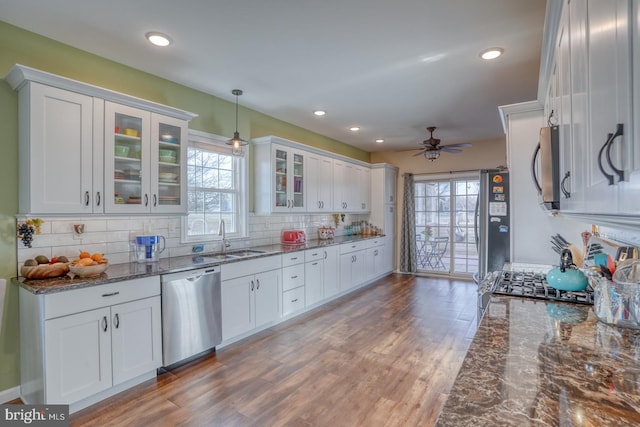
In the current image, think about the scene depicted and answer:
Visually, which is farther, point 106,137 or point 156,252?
point 156,252

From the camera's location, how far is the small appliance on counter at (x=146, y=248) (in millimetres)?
3039

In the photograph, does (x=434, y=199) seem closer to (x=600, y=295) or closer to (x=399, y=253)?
(x=399, y=253)

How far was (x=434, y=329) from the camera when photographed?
3750 millimetres

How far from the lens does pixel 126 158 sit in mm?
2818

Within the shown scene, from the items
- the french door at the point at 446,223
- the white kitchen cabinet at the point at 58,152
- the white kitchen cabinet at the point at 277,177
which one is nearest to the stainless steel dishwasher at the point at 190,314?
the white kitchen cabinet at the point at 58,152

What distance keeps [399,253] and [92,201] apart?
573cm

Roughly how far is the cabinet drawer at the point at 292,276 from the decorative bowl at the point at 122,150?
208cm

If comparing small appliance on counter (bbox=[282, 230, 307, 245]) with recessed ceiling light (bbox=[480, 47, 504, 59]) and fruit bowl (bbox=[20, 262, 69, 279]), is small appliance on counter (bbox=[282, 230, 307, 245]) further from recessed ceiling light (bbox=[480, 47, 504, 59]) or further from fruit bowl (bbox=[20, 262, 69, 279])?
recessed ceiling light (bbox=[480, 47, 504, 59])

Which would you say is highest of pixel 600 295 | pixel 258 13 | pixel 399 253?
pixel 258 13

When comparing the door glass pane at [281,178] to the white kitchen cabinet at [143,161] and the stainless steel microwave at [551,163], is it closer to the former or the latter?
the white kitchen cabinet at [143,161]

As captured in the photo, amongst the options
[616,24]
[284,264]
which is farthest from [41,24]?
[616,24]

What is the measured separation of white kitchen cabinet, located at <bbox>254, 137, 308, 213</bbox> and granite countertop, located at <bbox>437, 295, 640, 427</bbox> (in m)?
3.23

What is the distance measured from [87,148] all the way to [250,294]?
2.00 metres

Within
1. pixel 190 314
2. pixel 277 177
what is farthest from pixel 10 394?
pixel 277 177
